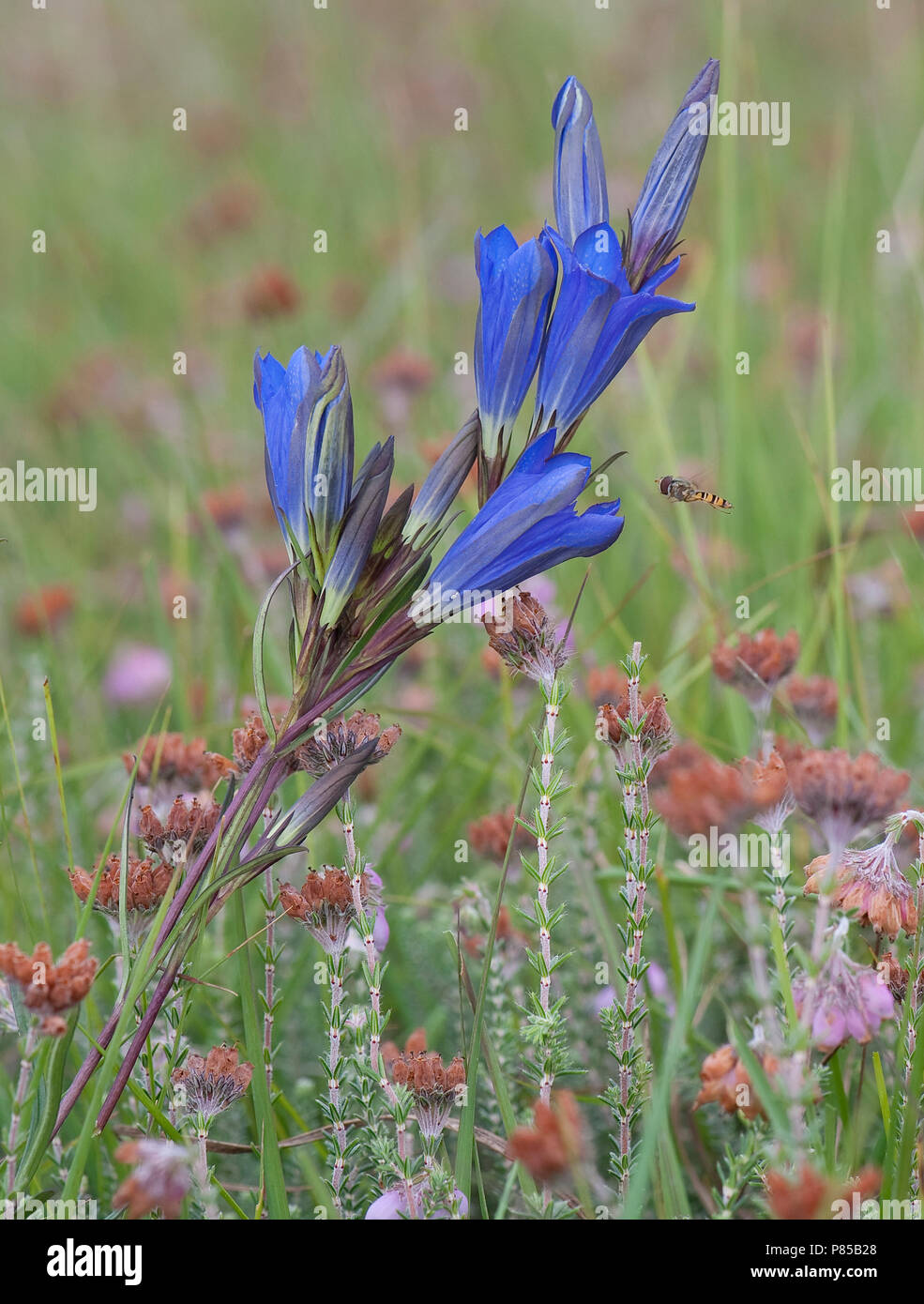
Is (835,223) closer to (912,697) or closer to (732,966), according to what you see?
(912,697)

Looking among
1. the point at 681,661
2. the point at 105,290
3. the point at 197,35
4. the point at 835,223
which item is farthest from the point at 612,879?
the point at 197,35

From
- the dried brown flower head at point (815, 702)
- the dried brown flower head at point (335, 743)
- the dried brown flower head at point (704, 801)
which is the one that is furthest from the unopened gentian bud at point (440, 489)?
the dried brown flower head at point (815, 702)

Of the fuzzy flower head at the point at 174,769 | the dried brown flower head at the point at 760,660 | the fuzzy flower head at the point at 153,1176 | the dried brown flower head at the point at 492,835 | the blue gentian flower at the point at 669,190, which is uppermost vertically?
the blue gentian flower at the point at 669,190

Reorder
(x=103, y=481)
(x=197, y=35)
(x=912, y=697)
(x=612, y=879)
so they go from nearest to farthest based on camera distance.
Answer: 1. (x=612, y=879)
2. (x=912, y=697)
3. (x=103, y=481)
4. (x=197, y=35)

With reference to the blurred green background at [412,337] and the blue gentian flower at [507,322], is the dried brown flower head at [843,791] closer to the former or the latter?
the blue gentian flower at [507,322]

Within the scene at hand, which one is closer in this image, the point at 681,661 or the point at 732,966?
the point at 732,966

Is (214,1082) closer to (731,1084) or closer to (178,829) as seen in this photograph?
(178,829)
